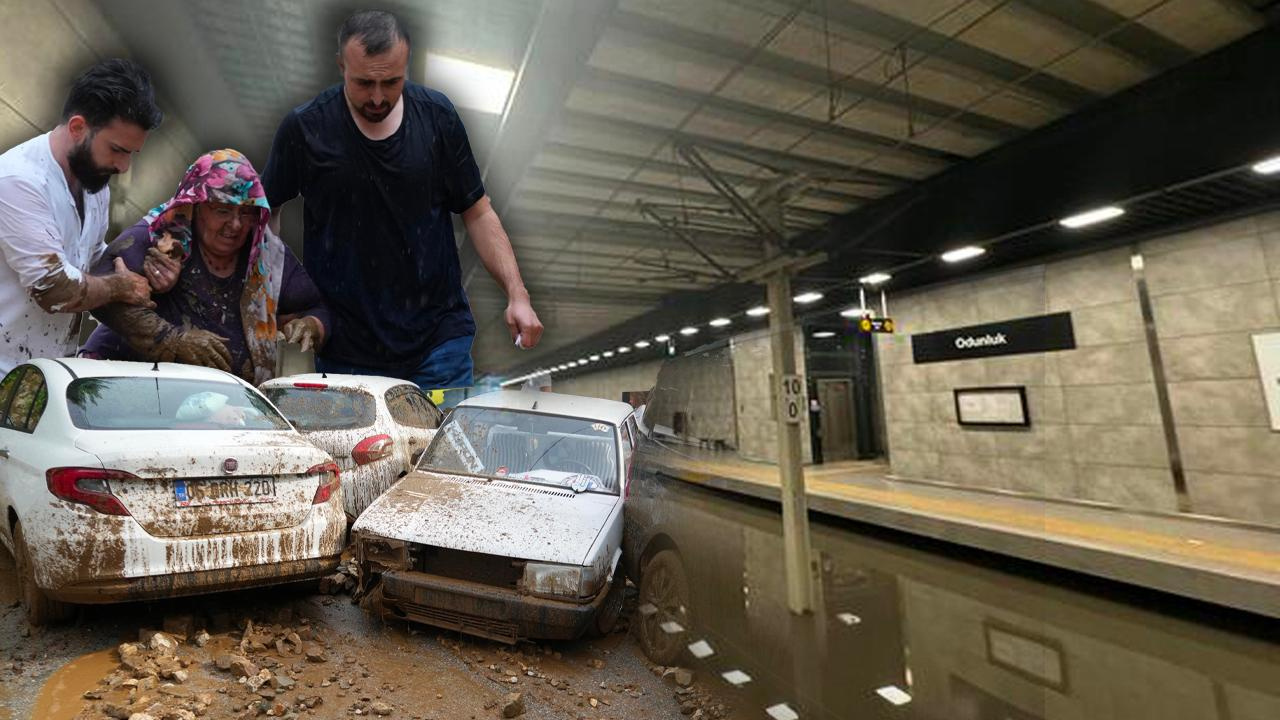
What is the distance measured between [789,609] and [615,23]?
75.6 inches

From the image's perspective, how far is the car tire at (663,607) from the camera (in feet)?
2.26

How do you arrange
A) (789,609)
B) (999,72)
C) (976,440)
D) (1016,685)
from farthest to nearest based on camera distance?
1. (976,440)
2. (1016,685)
3. (789,609)
4. (999,72)

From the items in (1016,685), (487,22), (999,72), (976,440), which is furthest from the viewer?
(976,440)

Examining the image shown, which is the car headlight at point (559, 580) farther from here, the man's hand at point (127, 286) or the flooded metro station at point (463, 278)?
the man's hand at point (127, 286)

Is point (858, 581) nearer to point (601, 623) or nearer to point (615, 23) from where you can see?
point (601, 623)

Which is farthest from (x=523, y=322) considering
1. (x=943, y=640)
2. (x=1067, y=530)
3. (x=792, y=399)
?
(x=1067, y=530)

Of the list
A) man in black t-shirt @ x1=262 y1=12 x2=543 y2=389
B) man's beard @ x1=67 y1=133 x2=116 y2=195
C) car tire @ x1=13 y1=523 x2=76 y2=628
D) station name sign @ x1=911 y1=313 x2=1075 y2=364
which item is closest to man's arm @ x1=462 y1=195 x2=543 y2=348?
man in black t-shirt @ x1=262 y1=12 x2=543 y2=389

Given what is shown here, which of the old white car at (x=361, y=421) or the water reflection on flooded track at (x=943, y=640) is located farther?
the water reflection on flooded track at (x=943, y=640)

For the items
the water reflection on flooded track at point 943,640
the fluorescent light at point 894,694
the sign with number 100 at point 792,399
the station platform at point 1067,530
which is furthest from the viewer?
the station platform at point 1067,530

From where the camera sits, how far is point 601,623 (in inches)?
27.4

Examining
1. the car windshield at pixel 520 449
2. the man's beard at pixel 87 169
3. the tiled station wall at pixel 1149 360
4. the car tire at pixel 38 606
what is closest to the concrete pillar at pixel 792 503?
the tiled station wall at pixel 1149 360

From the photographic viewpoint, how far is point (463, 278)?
0.84 m

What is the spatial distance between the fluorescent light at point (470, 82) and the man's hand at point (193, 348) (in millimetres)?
484

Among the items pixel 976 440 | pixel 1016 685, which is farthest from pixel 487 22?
pixel 976 440
